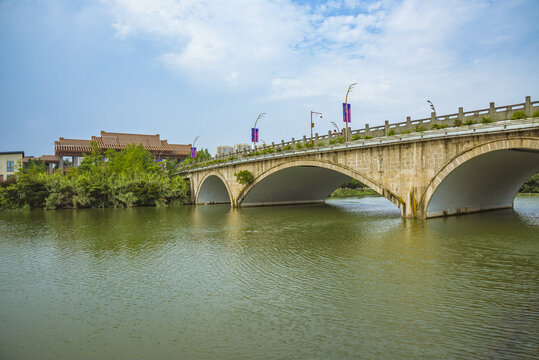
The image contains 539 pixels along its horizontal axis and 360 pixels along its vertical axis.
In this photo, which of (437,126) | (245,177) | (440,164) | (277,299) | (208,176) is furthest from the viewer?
(208,176)

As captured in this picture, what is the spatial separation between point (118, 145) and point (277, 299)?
78.6m

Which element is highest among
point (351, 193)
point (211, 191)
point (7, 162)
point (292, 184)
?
point (7, 162)

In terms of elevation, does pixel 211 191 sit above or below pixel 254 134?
below

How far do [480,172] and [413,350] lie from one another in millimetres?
24619

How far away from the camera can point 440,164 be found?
2523 cm

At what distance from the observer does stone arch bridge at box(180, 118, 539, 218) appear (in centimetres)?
2297

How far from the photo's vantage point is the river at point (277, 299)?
7949mm

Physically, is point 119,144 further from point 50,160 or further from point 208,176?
point 208,176

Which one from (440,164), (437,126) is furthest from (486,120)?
(440,164)

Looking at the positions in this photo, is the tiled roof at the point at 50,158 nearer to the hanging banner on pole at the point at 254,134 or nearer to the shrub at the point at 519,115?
the hanging banner on pole at the point at 254,134

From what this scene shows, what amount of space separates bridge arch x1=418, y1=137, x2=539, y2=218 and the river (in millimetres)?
5407

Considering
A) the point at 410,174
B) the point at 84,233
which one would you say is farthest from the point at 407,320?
the point at 84,233

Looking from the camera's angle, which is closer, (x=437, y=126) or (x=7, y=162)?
(x=437, y=126)

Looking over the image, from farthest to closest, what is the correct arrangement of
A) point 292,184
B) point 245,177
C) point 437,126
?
point 292,184, point 245,177, point 437,126
